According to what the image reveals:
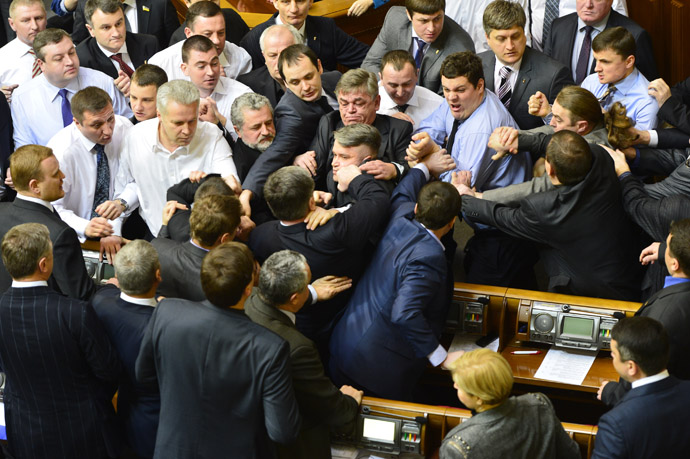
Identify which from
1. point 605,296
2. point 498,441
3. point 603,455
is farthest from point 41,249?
point 605,296

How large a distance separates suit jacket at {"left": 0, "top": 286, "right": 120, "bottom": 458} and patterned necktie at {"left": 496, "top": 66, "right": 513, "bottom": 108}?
2.63 metres

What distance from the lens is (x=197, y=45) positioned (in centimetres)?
483

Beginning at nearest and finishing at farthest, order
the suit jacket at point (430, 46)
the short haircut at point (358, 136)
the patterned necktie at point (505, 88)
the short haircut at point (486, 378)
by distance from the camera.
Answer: the short haircut at point (486, 378) < the short haircut at point (358, 136) < the patterned necktie at point (505, 88) < the suit jacket at point (430, 46)

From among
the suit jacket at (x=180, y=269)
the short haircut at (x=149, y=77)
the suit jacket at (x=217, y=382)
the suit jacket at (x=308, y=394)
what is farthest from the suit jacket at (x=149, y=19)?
the suit jacket at (x=217, y=382)

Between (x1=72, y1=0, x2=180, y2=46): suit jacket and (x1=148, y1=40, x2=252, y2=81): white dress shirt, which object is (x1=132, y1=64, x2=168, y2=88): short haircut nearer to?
(x1=148, y1=40, x2=252, y2=81): white dress shirt

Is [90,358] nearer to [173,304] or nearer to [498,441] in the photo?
[173,304]

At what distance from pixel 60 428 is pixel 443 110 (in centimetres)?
246

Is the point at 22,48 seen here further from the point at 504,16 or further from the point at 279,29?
the point at 504,16

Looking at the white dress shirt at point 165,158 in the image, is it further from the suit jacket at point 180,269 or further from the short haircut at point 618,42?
the short haircut at point 618,42

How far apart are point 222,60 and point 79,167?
1.34 m

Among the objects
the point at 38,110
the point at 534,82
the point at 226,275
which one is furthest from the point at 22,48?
the point at 226,275

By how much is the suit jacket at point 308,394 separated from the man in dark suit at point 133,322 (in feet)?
1.35

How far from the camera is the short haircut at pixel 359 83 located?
4.13 meters

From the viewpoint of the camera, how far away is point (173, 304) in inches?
117
